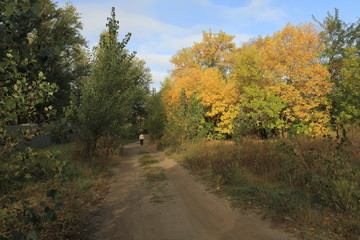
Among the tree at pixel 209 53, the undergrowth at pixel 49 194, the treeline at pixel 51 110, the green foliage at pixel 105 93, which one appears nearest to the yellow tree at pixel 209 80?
the tree at pixel 209 53

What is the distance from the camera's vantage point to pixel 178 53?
3925 centimetres

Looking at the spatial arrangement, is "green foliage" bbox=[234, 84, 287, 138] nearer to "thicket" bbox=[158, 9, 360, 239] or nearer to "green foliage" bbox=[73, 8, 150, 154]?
"thicket" bbox=[158, 9, 360, 239]

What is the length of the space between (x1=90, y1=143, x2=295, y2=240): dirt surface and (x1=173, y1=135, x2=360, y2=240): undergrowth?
2.05 feet

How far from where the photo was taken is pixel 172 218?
5.71 meters

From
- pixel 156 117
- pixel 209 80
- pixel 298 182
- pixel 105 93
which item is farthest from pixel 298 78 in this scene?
pixel 156 117

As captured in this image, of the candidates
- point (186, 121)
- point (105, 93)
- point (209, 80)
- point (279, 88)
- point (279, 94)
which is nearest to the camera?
point (105, 93)

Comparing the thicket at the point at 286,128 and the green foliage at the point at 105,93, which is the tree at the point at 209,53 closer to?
the thicket at the point at 286,128

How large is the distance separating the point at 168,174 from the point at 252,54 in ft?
41.9

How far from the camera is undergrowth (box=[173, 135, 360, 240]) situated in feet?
16.1

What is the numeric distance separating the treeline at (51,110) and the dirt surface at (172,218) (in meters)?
1.01

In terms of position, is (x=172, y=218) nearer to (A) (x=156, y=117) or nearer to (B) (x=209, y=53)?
(A) (x=156, y=117)

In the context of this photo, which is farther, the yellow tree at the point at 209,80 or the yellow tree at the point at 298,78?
the yellow tree at the point at 209,80

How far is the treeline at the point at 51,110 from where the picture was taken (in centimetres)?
209

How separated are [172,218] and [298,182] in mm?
4339
